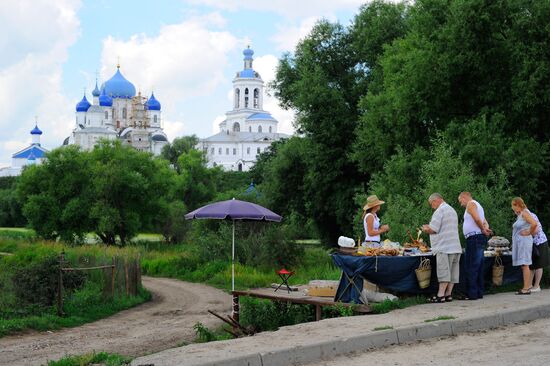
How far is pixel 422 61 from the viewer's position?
2536 cm

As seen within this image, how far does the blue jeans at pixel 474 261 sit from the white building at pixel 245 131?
165623mm

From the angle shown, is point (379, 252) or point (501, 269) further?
point (501, 269)

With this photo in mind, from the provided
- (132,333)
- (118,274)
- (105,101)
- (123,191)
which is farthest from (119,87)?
(132,333)

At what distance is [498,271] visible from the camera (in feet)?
49.3

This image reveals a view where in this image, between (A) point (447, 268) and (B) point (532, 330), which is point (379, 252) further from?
(B) point (532, 330)

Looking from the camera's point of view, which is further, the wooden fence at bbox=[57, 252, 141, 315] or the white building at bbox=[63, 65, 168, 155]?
the white building at bbox=[63, 65, 168, 155]

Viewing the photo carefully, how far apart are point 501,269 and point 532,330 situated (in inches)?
149

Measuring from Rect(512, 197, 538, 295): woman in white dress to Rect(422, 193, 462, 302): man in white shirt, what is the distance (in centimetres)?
182

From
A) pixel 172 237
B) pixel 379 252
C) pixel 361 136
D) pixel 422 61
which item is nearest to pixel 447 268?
pixel 379 252

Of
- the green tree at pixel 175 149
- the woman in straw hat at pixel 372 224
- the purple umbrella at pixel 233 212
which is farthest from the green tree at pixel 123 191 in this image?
the green tree at pixel 175 149

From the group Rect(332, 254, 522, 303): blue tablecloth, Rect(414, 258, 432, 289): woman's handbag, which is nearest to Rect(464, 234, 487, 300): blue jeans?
Rect(332, 254, 522, 303): blue tablecloth

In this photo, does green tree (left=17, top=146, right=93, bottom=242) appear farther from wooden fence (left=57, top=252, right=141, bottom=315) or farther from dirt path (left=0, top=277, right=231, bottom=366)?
wooden fence (left=57, top=252, right=141, bottom=315)

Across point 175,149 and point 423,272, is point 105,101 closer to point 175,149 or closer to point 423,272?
point 175,149

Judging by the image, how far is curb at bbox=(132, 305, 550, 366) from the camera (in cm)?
902
